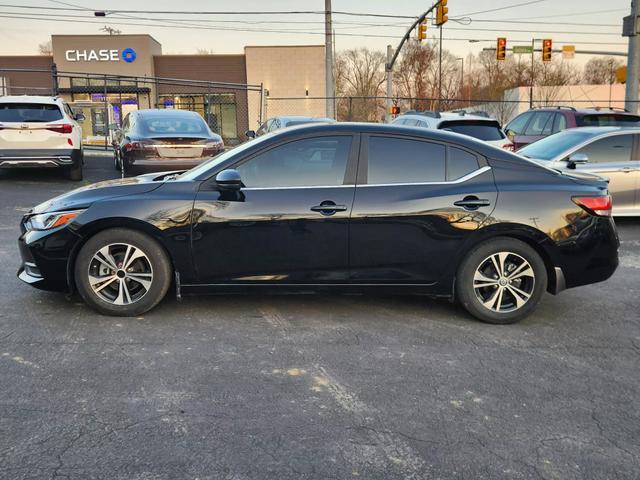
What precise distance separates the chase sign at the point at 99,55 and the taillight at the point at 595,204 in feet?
128

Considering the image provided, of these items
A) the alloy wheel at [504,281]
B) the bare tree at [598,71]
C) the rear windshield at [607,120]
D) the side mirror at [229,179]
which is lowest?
the alloy wheel at [504,281]

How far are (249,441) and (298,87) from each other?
3939cm

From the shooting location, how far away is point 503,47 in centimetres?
3130

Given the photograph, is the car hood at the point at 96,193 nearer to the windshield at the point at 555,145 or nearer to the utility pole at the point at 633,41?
the windshield at the point at 555,145

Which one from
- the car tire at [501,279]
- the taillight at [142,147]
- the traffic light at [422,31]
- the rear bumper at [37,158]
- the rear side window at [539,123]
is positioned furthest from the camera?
the traffic light at [422,31]

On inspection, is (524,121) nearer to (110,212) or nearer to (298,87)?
(110,212)

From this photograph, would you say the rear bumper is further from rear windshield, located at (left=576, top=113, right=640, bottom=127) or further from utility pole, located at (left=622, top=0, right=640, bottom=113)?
utility pole, located at (left=622, top=0, right=640, bottom=113)

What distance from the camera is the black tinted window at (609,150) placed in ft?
30.3

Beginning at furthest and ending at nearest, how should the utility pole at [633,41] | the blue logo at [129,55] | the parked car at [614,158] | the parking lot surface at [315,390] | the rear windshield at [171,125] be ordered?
the blue logo at [129,55] → the utility pole at [633,41] → the rear windshield at [171,125] → the parked car at [614,158] → the parking lot surface at [315,390]

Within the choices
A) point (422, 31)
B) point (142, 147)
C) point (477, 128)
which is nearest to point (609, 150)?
point (477, 128)

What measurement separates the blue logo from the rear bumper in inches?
1161

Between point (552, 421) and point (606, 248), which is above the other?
point (606, 248)

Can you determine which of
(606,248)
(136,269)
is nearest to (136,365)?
(136,269)

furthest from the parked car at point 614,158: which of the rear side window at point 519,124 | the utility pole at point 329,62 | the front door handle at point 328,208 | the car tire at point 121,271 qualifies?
the utility pole at point 329,62
